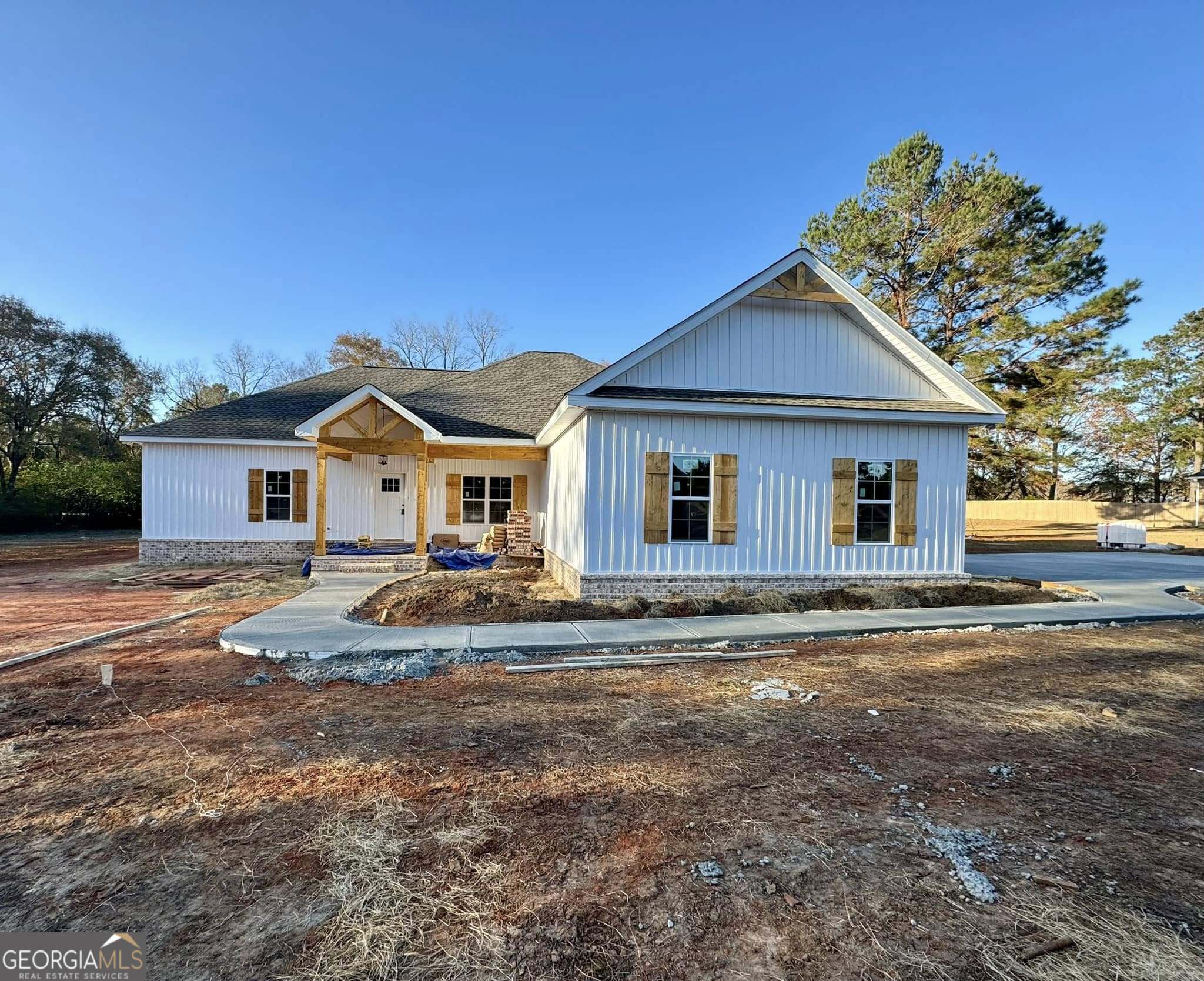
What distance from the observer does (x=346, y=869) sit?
253cm

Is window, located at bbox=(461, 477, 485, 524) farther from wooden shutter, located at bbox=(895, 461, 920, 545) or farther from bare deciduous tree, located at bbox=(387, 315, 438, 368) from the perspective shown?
bare deciduous tree, located at bbox=(387, 315, 438, 368)

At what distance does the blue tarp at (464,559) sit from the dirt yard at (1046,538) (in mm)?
14175

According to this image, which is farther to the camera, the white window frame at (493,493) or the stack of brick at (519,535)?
the white window frame at (493,493)

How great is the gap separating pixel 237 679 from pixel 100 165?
13.8m

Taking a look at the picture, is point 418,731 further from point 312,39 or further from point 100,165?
point 100,165

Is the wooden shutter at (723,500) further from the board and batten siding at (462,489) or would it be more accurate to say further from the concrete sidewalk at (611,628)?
the board and batten siding at (462,489)

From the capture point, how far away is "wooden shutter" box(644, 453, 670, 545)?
930 cm

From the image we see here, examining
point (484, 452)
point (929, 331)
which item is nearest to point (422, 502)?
point (484, 452)

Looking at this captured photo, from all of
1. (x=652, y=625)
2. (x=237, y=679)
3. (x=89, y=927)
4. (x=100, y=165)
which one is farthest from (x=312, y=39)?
(x=89, y=927)

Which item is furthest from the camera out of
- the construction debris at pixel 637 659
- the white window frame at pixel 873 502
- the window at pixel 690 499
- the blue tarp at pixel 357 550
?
the blue tarp at pixel 357 550

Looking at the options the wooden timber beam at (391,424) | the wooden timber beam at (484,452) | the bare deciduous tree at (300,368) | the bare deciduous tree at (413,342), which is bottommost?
the wooden timber beam at (484,452)

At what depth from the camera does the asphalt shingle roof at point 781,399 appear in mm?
9227

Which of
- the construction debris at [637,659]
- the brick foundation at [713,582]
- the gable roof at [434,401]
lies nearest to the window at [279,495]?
the gable roof at [434,401]

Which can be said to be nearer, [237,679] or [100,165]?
[237,679]
